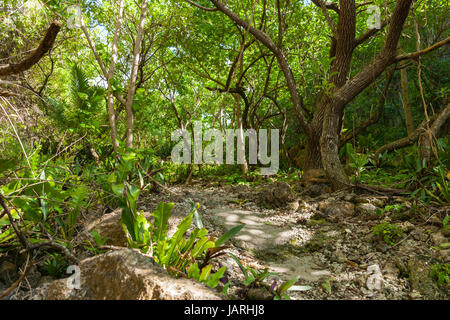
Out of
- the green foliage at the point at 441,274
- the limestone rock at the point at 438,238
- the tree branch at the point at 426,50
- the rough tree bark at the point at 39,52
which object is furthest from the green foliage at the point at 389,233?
the rough tree bark at the point at 39,52

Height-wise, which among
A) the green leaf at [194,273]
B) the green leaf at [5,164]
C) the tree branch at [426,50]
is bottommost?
the green leaf at [194,273]

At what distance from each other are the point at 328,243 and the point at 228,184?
10.6 ft

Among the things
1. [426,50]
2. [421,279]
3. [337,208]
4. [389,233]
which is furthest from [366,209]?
[426,50]

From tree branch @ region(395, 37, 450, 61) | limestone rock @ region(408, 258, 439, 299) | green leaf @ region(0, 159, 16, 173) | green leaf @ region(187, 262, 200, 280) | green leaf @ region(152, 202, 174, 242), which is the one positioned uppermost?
tree branch @ region(395, 37, 450, 61)

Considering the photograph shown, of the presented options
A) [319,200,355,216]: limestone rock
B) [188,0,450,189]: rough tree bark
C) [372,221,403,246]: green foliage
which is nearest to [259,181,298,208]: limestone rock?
[319,200,355,216]: limestone rock

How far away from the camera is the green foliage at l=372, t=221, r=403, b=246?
2.23m

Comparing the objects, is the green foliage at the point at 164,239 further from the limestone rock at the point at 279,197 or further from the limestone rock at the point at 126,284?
the limestone rock at the point at 279,197

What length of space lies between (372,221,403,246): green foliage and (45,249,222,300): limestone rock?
1.71 metres

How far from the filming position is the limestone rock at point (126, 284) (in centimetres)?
117

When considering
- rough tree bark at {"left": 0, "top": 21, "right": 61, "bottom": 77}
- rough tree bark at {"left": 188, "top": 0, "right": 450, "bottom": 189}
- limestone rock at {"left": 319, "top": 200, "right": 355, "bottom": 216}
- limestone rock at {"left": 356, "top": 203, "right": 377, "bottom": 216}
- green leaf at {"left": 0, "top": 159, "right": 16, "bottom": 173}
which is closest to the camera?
rough tree bark at {"left": 0, "top": 21, "right": 61, "bottom": 77}

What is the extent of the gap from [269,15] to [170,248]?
571 cm

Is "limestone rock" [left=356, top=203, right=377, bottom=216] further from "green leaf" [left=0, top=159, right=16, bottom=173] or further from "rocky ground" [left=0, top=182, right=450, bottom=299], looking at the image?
"green leaf" [left=0, top=159, right=16, bottom=173]

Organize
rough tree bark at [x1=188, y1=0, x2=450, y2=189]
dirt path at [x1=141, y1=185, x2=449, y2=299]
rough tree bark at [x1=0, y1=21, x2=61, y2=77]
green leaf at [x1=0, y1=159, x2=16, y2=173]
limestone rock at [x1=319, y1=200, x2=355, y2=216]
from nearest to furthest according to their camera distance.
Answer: rough tree bark at [x1=0, y1=21, x2=61, y2=77] → green leaf at [x1=0, y1=159, x2=16, y2=173] → dirt path at [x1=141, y1=185, x2=449, y2=299] → limestone rock at [x1=319, y1=200, x2=355, y2=216] → rough tree bark at [x1=188, y1=0, x2=450, y2=189]

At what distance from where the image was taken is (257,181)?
5508mm
